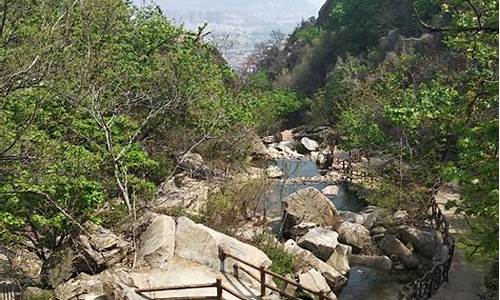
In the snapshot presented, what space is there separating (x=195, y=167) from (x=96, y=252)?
11.8 m

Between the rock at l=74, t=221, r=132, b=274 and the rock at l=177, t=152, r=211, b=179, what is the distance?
9838 mm

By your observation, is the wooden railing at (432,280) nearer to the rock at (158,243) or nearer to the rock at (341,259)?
the rock at (341,259)

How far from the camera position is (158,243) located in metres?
14.8

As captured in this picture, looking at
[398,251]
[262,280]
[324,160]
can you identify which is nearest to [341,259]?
[398,251]

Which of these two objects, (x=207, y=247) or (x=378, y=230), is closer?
(x=207, y=247)

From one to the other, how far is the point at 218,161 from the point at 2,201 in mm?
15108

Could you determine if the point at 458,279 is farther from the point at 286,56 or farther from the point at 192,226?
the point at 286,56

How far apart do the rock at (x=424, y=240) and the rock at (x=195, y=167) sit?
923 centimetres

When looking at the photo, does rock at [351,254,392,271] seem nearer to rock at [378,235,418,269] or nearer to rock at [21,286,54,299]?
rock at [378,235,418,269]

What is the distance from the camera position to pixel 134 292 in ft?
42.5

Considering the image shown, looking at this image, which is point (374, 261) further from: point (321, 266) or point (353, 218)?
point (353, 218)

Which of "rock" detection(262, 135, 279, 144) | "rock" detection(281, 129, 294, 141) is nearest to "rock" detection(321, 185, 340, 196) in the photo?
"rock" detection(262, 135, 279, 144)

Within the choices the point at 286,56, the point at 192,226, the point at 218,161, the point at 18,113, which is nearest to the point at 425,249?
the point at 192,226

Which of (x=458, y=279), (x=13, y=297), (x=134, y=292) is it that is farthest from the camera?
(x=458, y=279)
